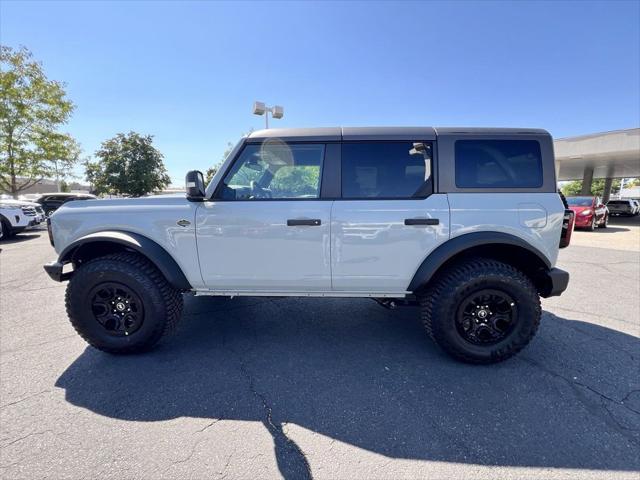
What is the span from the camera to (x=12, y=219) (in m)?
9.45

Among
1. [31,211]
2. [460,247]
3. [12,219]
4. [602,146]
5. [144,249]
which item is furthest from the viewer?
[602,146]

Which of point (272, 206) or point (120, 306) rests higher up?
point (272, 206)

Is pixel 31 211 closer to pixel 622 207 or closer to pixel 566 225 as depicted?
pixel 566 225

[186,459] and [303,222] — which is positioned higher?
[303,222]

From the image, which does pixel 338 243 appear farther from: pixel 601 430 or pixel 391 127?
pixel 601 430

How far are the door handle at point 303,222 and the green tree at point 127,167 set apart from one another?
25.4 meters

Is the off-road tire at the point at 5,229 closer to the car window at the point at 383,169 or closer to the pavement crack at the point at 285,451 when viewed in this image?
the pavement crack at the point at 285,451

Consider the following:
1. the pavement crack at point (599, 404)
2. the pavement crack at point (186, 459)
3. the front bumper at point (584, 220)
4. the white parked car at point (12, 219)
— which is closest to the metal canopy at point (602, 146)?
the front bumper at point (584, 220)

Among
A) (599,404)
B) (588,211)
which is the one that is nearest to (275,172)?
(599,404)

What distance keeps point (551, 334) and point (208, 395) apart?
355cm

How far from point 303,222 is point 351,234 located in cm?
44

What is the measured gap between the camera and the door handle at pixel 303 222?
254 centimetres

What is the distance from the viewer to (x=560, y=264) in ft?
20.5

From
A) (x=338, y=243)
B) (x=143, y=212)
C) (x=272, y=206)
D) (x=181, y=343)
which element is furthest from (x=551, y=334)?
(x=143, y=212)
